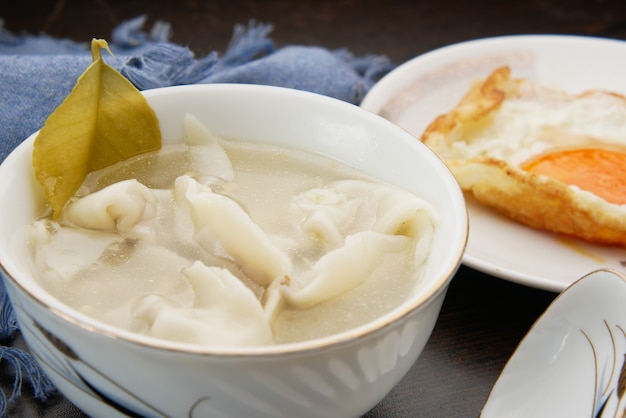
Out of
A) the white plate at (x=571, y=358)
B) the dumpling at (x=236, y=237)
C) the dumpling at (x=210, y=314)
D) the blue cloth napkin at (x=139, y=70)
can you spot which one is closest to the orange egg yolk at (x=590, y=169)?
the blue cloth napkin at (x=139, y=70)

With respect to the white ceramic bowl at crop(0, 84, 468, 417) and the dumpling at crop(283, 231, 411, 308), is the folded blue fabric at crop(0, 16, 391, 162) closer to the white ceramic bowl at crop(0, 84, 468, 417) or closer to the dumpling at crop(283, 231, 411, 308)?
the white ceramic bowl at crop(0, 84, 468, 417)

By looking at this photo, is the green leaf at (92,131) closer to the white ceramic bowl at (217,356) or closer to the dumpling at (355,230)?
the white ceramic bowl at (217,356)

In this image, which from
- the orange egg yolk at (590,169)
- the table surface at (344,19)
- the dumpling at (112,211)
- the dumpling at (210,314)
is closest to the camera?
the dumpling at (210,314)

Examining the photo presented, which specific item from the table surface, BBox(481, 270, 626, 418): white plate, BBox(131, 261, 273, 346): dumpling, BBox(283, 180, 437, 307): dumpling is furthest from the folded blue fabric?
BBox(481, 270, 626, 418): white plate

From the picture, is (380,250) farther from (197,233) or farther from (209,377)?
(209,377)

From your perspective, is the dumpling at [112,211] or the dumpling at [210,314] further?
the dumpling at [112,211]
